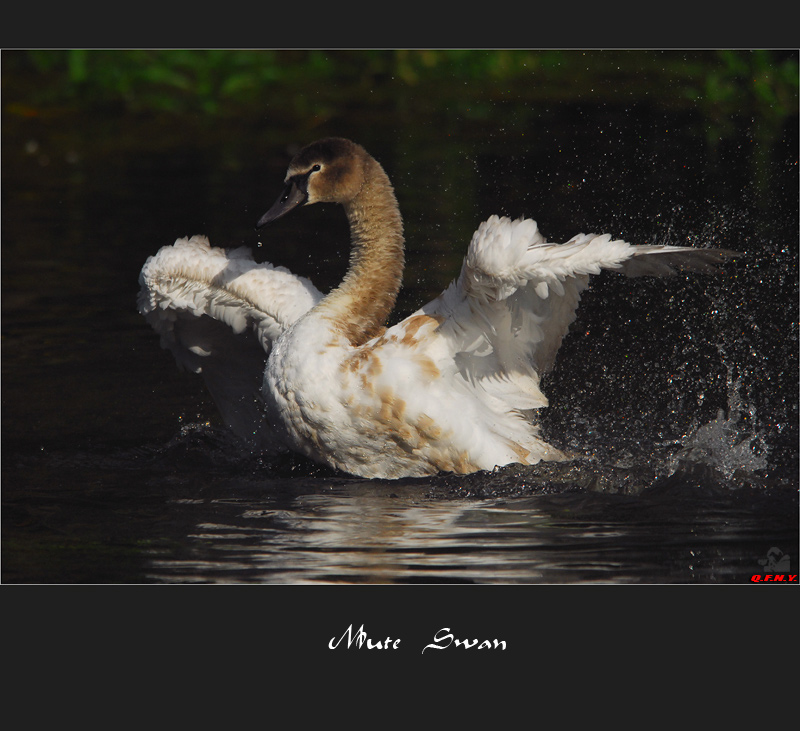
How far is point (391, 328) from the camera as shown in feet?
17.8

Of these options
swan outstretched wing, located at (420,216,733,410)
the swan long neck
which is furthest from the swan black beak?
swan outstretched wing, located at (420,216,733,410)

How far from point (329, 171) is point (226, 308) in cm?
96

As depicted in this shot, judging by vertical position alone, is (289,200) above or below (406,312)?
above

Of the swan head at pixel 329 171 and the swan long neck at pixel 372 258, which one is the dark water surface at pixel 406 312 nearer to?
the swan long neck at pixel 372 258

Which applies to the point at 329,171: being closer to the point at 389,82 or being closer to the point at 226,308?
the point at 226,308

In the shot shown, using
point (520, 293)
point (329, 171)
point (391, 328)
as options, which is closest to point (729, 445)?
point (520, 293)

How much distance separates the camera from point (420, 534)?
16.4 ft

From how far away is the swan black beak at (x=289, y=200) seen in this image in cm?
598

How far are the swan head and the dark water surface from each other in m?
1.46

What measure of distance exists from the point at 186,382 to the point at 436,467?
2.62 meters

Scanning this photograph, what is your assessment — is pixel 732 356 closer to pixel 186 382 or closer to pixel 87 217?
pixel 186 382

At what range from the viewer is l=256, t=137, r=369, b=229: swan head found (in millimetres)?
5871

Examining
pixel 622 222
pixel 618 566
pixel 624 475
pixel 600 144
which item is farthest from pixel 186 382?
pixel 600 144

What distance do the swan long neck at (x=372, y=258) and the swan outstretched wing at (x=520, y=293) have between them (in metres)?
0.42
